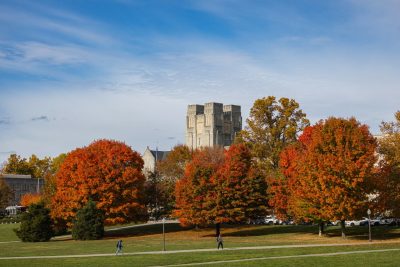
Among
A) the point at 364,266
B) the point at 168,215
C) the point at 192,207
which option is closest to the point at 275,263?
the point at 364,266

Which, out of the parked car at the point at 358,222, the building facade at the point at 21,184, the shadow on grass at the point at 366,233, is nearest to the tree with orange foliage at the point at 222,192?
the shadow on grass at the point at 366,233

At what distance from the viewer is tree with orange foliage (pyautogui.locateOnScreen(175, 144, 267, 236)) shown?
7069 centimetres

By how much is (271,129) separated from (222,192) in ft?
43.1

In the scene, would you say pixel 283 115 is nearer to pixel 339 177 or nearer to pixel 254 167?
pixel 254 167

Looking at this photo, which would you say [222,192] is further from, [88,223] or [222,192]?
[88,223]

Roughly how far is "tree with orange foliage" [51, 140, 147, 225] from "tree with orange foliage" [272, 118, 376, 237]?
77.2ft

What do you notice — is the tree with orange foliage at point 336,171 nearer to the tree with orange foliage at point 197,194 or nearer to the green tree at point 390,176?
the green tree at point 390,176

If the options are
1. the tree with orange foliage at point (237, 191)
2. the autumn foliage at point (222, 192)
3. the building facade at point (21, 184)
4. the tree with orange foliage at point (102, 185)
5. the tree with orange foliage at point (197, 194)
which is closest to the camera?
the tree with orange foliage at point (237, 191)

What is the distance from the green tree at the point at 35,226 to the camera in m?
74.0

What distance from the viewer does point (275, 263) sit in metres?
35.7

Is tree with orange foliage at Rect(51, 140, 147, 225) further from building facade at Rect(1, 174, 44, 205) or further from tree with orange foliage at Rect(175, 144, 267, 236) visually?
building facade at Rect(1, 174, 44, 205)

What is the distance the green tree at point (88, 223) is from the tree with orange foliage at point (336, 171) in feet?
79.1

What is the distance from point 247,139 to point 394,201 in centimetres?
2716

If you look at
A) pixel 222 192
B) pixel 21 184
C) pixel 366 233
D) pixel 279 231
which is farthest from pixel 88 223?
pixel 21 184
